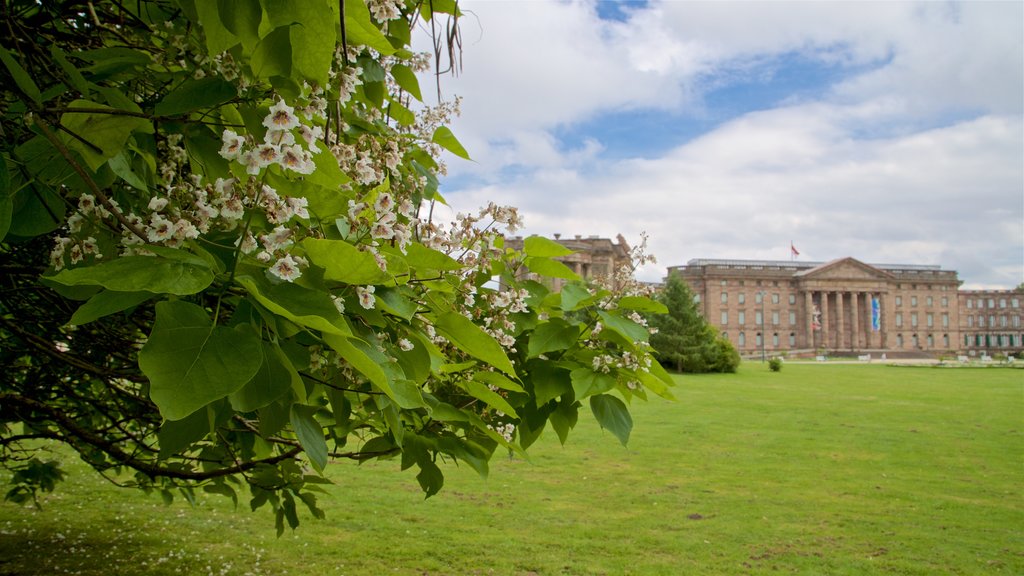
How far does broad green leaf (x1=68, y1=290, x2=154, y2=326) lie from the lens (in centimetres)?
105

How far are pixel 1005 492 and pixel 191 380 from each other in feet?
40.4

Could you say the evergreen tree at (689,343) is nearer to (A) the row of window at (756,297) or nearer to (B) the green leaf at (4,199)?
(B) the green leaf at (4,199)

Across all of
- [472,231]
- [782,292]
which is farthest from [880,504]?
[782,292]

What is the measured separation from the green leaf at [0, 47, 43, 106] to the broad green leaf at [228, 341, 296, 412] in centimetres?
71

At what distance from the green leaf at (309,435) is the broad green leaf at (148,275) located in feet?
1.66

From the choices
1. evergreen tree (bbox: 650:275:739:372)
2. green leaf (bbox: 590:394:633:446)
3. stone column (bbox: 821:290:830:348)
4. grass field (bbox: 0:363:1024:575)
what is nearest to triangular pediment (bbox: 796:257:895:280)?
stone column (bbox: 821:290:830:348)

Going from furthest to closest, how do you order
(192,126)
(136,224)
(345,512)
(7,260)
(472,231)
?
(345,512) → (7,260) → (472,231) → (192,126) → (136,224)

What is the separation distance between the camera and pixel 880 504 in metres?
9.19

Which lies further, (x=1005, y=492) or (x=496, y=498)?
(x=1005, y=492)

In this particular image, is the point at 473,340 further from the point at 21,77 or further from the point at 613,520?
the point at 613,520

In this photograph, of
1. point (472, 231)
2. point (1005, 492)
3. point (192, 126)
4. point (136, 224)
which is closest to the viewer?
point (136, 224)

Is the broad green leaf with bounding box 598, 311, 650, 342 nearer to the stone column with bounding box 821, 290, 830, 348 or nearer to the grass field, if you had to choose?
the grass field

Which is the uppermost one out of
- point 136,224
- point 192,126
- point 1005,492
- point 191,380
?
point 192,126

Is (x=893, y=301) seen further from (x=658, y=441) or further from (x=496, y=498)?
(x=496, y=498)
